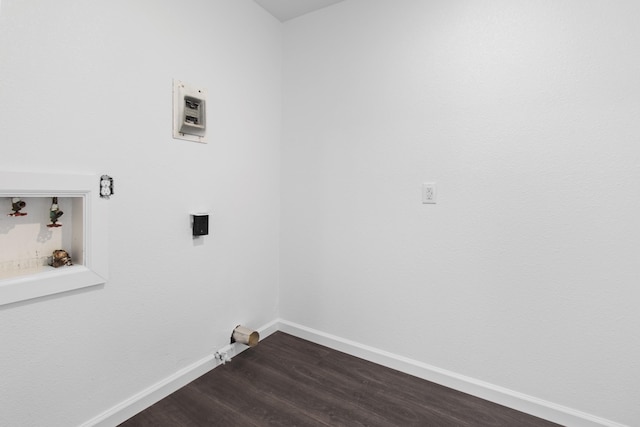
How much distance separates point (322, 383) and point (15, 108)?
1.93m

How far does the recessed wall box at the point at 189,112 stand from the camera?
165 centimetres

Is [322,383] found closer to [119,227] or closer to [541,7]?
[119,227]

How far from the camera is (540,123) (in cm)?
153

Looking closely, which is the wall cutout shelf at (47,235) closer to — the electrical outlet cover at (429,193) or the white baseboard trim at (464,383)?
the white baseboard trim at (464,383)

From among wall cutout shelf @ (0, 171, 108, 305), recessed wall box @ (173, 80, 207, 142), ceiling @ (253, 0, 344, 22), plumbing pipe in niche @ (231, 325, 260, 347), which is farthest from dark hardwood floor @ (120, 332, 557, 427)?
ceiling @ (253, 0, 344, 22)

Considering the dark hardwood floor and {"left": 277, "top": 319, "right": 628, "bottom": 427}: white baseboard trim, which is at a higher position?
{"left": 277, "top": 319, "right": 628, "bottom": 427}: white baseboard trim

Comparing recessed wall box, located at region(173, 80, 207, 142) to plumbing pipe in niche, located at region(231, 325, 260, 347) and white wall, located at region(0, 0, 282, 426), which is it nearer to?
white wall, located at region(0, 0, 282, 426)

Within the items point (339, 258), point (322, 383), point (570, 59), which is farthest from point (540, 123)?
point (322, 383)

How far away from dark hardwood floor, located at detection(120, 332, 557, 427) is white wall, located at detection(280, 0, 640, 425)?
180mm

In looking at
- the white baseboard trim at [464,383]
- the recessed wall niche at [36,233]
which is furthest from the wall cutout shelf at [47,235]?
the white baseboard trim at [464,383]

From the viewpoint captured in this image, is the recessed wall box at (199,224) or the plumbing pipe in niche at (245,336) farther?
the plumbing pipe in niche at (245,336)

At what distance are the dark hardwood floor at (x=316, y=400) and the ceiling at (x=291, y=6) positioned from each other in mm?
2448

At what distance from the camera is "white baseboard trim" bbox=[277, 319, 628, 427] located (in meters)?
1.51

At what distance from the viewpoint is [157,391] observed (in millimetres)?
1607
